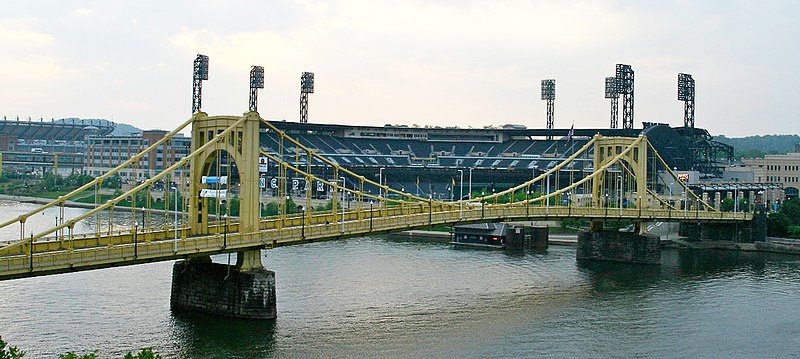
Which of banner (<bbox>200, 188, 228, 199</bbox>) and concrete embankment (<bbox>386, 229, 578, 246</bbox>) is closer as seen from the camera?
banner (<bbox>200, 188, 228, 199</bbox>)

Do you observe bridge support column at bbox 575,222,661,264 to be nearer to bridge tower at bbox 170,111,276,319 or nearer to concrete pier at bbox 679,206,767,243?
concrete pier at bbox 679,206,767,243

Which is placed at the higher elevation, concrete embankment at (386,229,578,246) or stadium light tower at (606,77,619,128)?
stadium light tower at (606,77,619,128)

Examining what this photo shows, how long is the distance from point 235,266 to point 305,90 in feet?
365

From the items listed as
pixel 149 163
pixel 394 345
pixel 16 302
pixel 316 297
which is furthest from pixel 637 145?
pixel 149 163

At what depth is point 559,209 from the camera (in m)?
71.6

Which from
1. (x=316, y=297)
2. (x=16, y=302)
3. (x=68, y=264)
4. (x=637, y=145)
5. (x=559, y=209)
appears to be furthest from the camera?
(x=637, y=145)

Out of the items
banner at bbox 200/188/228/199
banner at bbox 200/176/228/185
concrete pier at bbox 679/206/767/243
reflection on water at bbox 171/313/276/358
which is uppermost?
banner at bbox 200/176/228/185

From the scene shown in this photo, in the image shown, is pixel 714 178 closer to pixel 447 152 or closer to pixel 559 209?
pixel 447 152

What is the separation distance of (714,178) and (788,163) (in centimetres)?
1042

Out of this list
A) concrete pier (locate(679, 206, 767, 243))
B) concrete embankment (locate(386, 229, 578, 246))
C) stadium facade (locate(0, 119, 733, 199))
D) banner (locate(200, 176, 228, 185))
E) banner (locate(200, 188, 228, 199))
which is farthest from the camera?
stadium facade (locate(0, 119, 733, 199))

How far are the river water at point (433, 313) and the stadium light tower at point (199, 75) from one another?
275ft

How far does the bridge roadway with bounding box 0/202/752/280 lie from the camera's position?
38000 mm

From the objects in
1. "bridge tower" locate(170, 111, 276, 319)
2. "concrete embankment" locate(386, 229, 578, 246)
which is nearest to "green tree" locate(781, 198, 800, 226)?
"concrete embankment" locate(386, 229, 578, 246)

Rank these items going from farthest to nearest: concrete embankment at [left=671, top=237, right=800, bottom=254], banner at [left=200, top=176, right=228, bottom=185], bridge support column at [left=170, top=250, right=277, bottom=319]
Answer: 1. concrete embankment at [left=671, top=237, right=800, bottom=254]
2. banner at [left=200, top=176, right=228, bottom=185]
3. bridge support column at [left=170, top=250, right=277, bottom=319]
